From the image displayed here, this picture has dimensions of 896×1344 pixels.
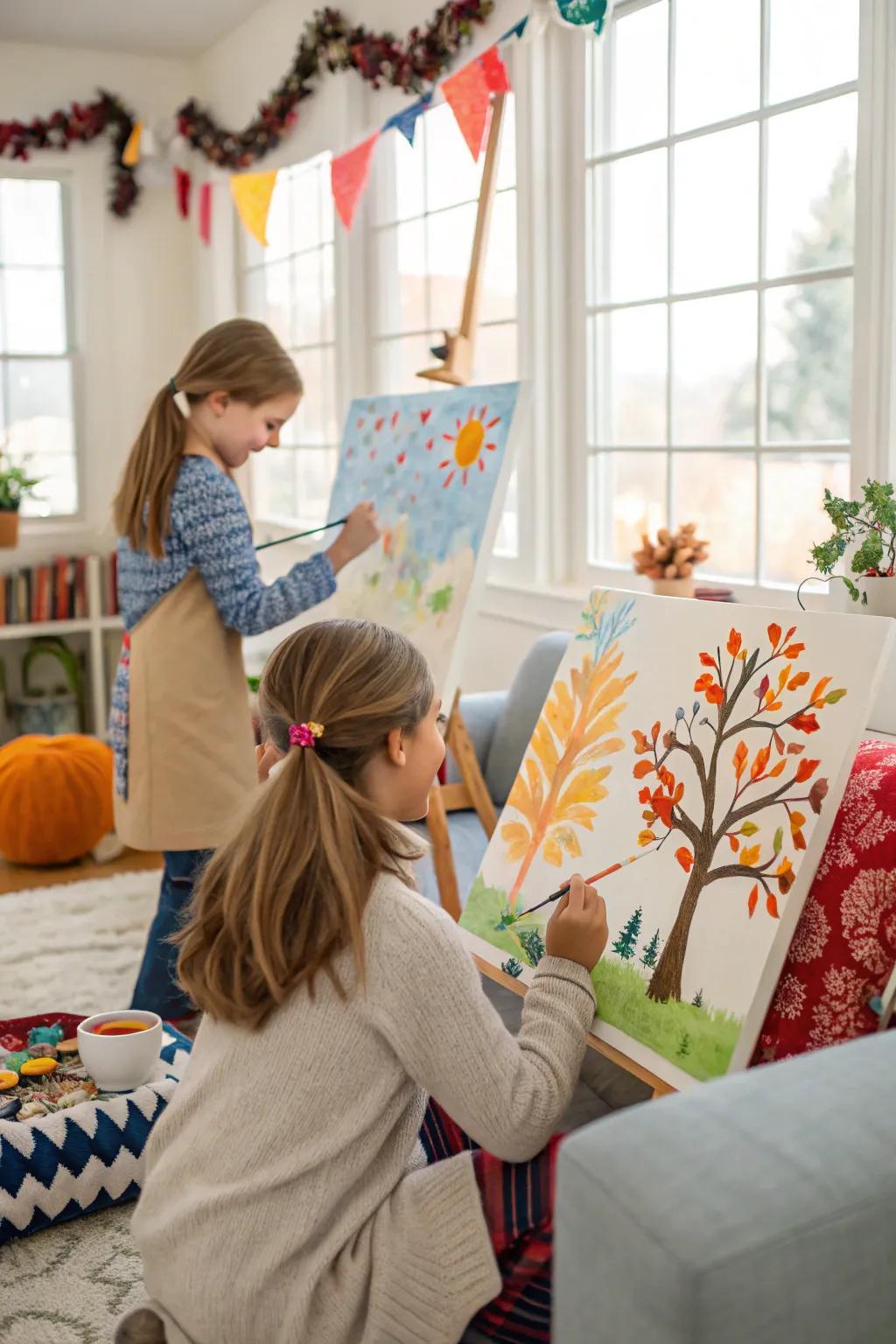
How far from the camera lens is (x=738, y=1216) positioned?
0.93 meters

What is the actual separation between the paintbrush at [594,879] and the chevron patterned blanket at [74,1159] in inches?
26.1

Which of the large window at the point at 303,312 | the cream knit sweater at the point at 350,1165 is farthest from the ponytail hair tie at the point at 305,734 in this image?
the large window at the point at 303,312

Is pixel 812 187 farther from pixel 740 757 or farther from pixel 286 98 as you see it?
pixel 286 98

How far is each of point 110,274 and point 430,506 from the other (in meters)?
3.31

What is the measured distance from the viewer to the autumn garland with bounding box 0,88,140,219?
5039 mm

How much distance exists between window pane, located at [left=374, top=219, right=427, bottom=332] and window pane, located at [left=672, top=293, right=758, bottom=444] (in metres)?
1.22

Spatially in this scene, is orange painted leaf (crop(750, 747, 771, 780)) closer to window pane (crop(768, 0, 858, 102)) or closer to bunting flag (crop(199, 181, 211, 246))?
window pane (crop(768, 0, 858, 102))

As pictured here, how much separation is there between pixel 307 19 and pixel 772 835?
384 centimetres

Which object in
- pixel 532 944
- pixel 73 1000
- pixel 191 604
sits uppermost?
pixel 191 604

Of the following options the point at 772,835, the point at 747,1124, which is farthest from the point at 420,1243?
the point at 772,835

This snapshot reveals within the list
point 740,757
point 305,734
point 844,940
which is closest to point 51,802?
point 305,734

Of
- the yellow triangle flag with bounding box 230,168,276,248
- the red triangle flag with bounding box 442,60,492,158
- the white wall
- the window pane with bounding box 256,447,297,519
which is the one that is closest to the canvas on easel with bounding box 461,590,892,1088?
the red triangle flag with bounding box 442,60,492,158

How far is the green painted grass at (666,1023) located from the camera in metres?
1.32

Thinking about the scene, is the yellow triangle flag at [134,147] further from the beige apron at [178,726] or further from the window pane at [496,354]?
the beige apron at [178,726]
